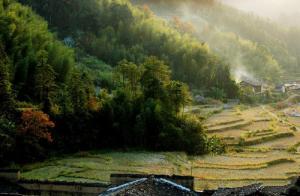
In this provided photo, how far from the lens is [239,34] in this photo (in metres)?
117

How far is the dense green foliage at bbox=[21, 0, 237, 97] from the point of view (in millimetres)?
64438

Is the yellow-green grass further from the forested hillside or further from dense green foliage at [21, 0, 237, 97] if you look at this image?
the forested hillside

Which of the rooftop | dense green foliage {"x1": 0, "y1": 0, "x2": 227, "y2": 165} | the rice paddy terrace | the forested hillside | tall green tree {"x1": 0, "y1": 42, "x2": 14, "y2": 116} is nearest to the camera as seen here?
the rooftop

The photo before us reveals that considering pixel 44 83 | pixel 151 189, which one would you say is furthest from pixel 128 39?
pixel 151 189

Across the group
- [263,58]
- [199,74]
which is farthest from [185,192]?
[263,58]

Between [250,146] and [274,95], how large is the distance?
110 ft

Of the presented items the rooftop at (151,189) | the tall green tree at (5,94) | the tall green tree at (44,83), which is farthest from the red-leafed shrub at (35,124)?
the rooftop at (151,189)

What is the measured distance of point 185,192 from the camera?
19.3 m

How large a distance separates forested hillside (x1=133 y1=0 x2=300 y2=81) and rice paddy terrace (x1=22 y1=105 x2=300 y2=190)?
46.4 meters

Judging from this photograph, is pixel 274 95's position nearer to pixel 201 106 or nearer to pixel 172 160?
pixel 201 106

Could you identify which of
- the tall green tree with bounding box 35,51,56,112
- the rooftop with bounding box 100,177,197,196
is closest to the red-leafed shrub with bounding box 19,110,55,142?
the tall green tree with bounding box 35,51,56,112

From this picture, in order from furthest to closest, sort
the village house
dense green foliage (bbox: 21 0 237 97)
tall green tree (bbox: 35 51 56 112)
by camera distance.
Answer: the village house
dense green foliage (bbox: 21 0 237 97)
tall green tree (bbox: 35 51 56 112)

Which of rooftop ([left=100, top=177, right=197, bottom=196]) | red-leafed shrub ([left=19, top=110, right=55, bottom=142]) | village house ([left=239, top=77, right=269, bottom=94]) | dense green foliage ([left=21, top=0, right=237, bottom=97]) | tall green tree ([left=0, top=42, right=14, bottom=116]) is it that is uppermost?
dense green foliage ([left=21, top=0, right=237, bottom=97])

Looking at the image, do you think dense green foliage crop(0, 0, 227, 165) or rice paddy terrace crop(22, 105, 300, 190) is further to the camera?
dense green foliage crop(0, 0, 227, 165)
